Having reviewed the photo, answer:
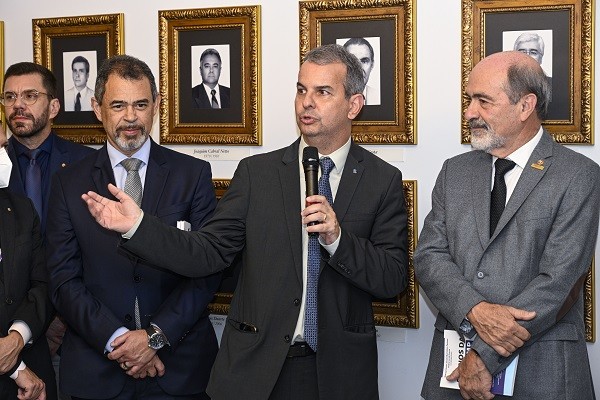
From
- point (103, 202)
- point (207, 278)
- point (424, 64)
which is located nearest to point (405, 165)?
point (424, 64)

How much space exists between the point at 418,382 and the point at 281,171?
143cm

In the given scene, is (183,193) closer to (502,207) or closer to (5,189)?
(5,189)

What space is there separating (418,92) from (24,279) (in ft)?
6.76

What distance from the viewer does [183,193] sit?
402 centimetres

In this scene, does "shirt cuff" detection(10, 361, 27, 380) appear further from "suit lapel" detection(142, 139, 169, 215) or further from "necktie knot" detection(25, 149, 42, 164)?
"necktie knot" detection(25, 149, 42, 164)

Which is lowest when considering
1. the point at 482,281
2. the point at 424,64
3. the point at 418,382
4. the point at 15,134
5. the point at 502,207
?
the point at 418,382

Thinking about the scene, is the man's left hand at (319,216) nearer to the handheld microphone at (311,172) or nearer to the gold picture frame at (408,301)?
the handheld microphone at (311,172)

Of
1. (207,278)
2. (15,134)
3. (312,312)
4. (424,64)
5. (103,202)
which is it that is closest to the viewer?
Result: (103,202)

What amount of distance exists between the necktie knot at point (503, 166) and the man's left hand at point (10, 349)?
2168 millimetres

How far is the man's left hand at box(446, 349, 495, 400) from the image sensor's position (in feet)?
11.1

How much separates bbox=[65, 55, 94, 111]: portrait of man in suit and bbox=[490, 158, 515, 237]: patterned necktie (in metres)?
2.57

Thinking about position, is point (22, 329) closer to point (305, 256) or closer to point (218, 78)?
point (305, 256)

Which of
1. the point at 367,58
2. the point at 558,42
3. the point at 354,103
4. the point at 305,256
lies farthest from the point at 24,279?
the point at 558,42

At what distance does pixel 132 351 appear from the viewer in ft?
12.4
